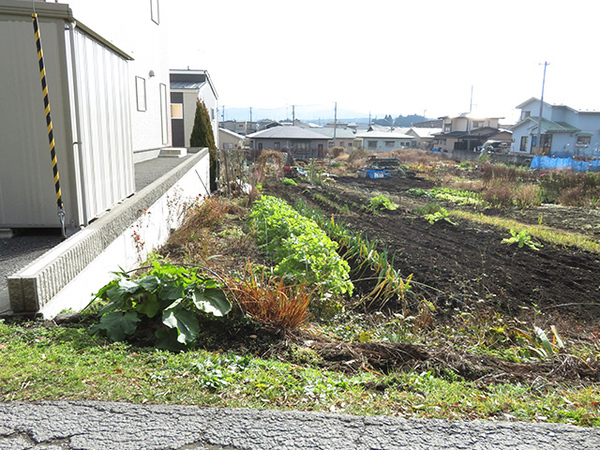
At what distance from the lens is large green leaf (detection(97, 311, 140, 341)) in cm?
356

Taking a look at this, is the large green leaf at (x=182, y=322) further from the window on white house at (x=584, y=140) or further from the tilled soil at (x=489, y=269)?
the window on white house at (x=584, y=140)

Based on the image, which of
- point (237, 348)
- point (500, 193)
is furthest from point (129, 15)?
point (500, 193)

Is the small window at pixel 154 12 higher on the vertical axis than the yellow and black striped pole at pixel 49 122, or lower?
higher

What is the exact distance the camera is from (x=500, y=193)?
58.1 ft

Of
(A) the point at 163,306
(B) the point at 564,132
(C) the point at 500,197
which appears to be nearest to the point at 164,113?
(C) the point at 500,197

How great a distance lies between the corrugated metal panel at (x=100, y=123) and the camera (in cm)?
467

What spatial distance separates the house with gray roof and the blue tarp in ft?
75.7

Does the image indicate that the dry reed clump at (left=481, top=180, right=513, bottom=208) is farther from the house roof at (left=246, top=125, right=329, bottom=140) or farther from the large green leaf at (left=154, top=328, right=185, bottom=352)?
the house roof at (left=246, top=125, right=329, bottom=140)

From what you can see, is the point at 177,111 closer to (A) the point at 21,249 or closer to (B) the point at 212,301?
(A) the point at 21,249

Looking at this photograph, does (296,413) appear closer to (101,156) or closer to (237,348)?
(237,348)

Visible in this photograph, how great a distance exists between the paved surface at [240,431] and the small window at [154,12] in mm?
14780

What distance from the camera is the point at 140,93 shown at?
13469 mm

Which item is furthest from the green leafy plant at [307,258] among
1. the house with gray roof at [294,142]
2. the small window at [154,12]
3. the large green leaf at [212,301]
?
the house with gray roof at [294,142]

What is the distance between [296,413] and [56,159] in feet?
11.6
